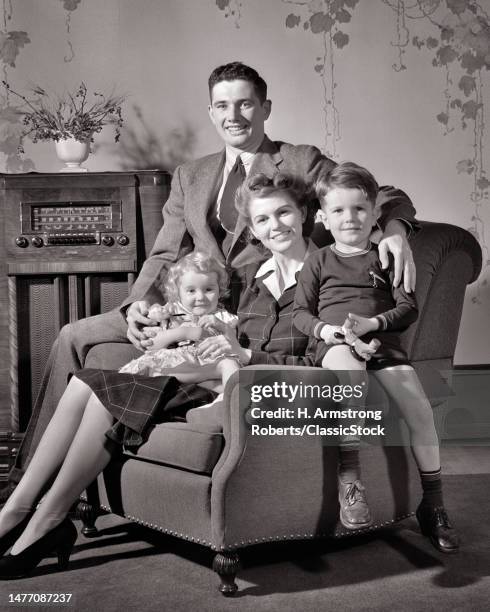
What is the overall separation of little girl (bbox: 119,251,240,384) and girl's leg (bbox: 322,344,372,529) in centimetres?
34

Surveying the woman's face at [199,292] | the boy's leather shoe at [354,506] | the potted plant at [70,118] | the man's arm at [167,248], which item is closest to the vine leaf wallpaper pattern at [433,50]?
the potted plant at [70,118]

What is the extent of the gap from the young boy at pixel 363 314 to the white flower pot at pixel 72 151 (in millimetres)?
1407

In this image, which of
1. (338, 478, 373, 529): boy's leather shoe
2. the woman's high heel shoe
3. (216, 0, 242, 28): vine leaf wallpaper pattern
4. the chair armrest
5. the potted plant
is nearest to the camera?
(338, 478, 373, 529): boy's leather shoe

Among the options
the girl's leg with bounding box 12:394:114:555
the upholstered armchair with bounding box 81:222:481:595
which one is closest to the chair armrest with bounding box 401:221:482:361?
the upholstered armchair with bounding box 81:222:481:595

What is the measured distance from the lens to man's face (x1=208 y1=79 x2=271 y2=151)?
2.46 m

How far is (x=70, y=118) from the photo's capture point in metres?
3.15

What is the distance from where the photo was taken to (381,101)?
3.56 meters

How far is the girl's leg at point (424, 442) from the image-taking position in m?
1.90

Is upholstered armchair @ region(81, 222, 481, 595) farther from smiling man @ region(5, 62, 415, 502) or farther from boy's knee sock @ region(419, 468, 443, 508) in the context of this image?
smiling man @ region(5, 62, 415, 502)

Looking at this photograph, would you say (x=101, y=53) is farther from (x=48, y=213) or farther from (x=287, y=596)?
(x=287, y=596)

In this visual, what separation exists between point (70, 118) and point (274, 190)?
4.27 ft

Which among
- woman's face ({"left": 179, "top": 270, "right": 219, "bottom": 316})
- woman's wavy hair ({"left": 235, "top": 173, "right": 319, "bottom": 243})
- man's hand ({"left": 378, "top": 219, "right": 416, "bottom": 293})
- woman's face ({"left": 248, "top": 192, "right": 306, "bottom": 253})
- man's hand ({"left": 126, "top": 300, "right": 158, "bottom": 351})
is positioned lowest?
man's hand ({"left": 126, "top": 300, "right": 158, "bottom": 351})

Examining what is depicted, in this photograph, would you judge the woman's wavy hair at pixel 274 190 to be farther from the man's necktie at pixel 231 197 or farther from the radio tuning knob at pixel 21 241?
the radio tuning knob at pixel 21 241

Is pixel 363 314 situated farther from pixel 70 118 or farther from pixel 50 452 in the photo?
pixel 70 118
